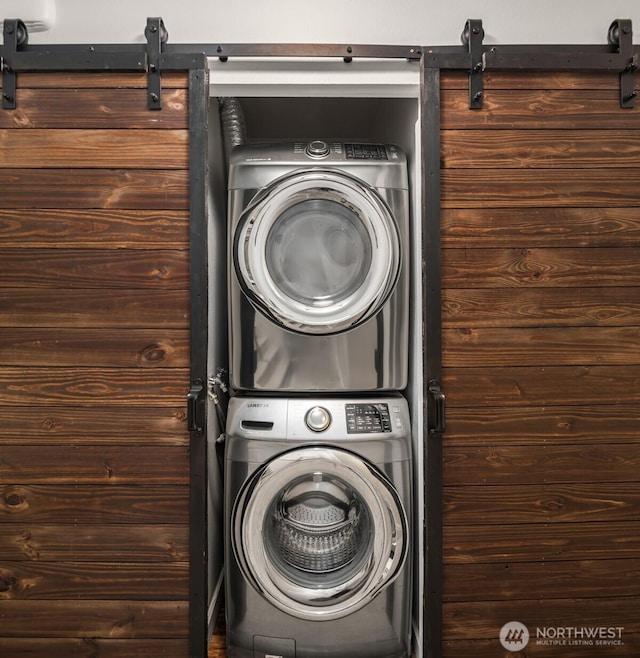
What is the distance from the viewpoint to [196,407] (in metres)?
1.62

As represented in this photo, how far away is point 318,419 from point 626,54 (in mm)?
1617

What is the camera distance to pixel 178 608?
1665 millimetres

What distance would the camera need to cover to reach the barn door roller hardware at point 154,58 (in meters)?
1.63

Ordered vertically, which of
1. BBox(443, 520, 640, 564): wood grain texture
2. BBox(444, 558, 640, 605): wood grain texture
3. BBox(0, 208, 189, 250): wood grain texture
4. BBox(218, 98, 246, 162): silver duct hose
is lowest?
BBox(444, 558, 640, 605): wood grain texture

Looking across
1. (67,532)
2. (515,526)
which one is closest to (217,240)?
(67,532)

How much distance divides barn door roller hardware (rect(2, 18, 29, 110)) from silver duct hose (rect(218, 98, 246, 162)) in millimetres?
733

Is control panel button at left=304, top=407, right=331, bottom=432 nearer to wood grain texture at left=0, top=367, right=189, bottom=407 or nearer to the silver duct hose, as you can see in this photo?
wood grain texture at left=0, top=367, right=189, bottom=407

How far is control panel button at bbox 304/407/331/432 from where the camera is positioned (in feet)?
5.64

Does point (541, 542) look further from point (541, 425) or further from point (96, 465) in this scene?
point (96, 465)

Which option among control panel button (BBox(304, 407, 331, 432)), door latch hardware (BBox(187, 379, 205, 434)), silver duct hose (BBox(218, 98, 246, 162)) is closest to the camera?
door latch hardware (BBox(187, 379, 205, 434))

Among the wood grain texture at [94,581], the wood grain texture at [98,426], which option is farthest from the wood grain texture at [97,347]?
the wood grain texture at [94,581]

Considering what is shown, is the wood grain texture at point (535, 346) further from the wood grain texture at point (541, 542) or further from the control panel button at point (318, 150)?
the control panel button at point (318, 150)

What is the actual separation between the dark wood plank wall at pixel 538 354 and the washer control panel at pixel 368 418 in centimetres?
22

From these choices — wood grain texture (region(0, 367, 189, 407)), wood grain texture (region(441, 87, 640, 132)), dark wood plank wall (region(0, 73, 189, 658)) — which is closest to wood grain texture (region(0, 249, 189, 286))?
dark wood plank wall (region(0, 73, 189, 658))
